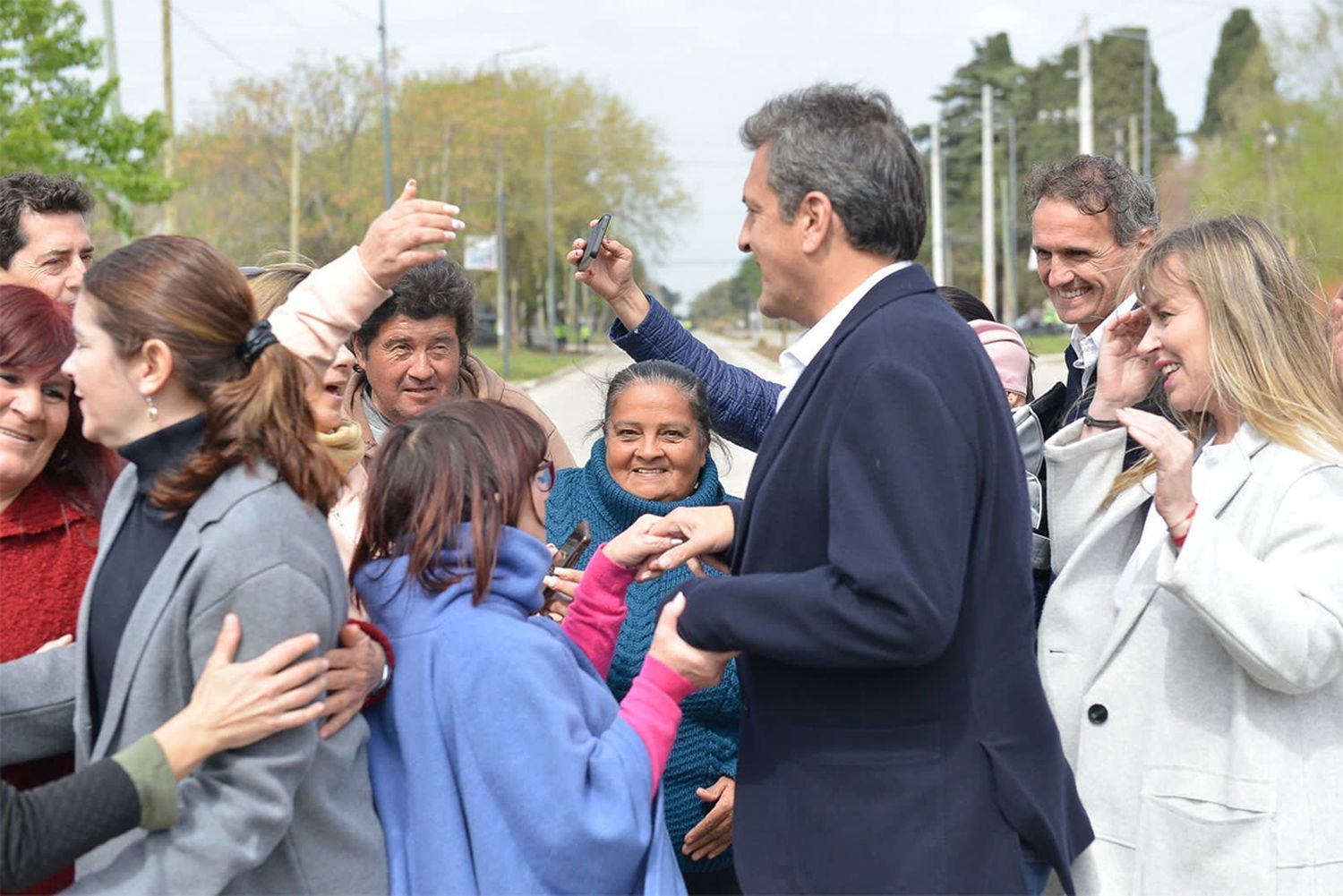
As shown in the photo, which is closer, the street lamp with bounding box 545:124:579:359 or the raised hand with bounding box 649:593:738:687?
the raised hand with bounding box 649:593:738:687

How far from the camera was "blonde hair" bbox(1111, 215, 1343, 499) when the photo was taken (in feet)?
9.16

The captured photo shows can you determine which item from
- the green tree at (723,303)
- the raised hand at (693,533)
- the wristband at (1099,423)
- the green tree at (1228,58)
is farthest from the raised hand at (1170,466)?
the green tree at (723,303)

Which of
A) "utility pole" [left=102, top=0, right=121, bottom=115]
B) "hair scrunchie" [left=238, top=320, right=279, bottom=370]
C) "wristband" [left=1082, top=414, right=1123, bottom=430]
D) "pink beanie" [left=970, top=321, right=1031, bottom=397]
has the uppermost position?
"utility pole" [left=102, top=0, right=121, bottom=115]

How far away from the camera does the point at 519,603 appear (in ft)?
8.10

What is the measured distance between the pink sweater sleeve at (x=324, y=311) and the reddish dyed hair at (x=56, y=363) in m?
0.41

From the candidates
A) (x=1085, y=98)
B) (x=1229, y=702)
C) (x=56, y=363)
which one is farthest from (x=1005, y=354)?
(x=1085, y=98)

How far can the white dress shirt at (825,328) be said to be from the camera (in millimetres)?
2445

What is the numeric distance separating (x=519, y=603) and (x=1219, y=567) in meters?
1.28

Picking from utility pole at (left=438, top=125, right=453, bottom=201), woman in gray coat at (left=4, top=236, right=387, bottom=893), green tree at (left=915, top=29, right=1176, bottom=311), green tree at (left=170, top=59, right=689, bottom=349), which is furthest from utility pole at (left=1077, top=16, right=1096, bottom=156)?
green tree at (left=915, top=29, right=1176, bottom=311)

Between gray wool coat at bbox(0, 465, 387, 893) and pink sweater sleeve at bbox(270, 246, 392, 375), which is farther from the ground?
pink sweater sleeve at bbox(270, 246, 392, 375)

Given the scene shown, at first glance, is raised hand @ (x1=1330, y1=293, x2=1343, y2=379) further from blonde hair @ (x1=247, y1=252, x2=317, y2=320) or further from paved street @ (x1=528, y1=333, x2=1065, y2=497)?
blonde hair @ (x1=247, y1=252, x2=317, y2=320)

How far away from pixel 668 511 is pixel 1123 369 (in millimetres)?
1159

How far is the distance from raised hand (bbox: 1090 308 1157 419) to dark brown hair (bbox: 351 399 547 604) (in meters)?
1.43

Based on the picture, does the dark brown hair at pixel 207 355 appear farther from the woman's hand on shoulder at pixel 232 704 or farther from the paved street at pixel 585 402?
the paved street at pixel 585 402
